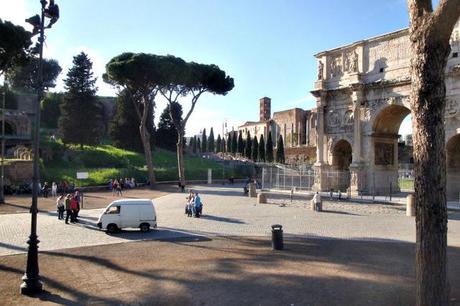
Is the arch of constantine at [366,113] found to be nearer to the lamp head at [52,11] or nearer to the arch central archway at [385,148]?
the arch central archway at [385,148]

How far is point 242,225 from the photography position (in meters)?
16.7

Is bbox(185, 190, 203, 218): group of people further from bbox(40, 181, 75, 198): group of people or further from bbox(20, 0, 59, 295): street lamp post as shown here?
bbox(40, 181, 75, 198): group of people

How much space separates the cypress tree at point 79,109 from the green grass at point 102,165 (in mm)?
1438

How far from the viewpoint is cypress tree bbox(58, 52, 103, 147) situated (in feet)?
152

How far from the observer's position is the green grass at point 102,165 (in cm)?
3616

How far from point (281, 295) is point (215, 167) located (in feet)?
151

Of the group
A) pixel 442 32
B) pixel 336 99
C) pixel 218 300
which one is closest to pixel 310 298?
pixel 218 300

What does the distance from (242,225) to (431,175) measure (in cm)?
1201

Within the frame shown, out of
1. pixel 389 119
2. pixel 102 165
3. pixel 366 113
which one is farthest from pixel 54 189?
pixel 389 119

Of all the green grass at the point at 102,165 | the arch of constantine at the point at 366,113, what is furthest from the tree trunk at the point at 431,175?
the green grass at the point at 102,165

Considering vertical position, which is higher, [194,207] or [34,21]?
[34,21]

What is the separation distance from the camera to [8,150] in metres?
43.0

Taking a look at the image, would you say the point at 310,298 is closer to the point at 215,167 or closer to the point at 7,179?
the point at 7,179

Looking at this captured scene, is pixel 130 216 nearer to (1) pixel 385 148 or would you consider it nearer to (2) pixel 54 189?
(2) pixel 54 189
